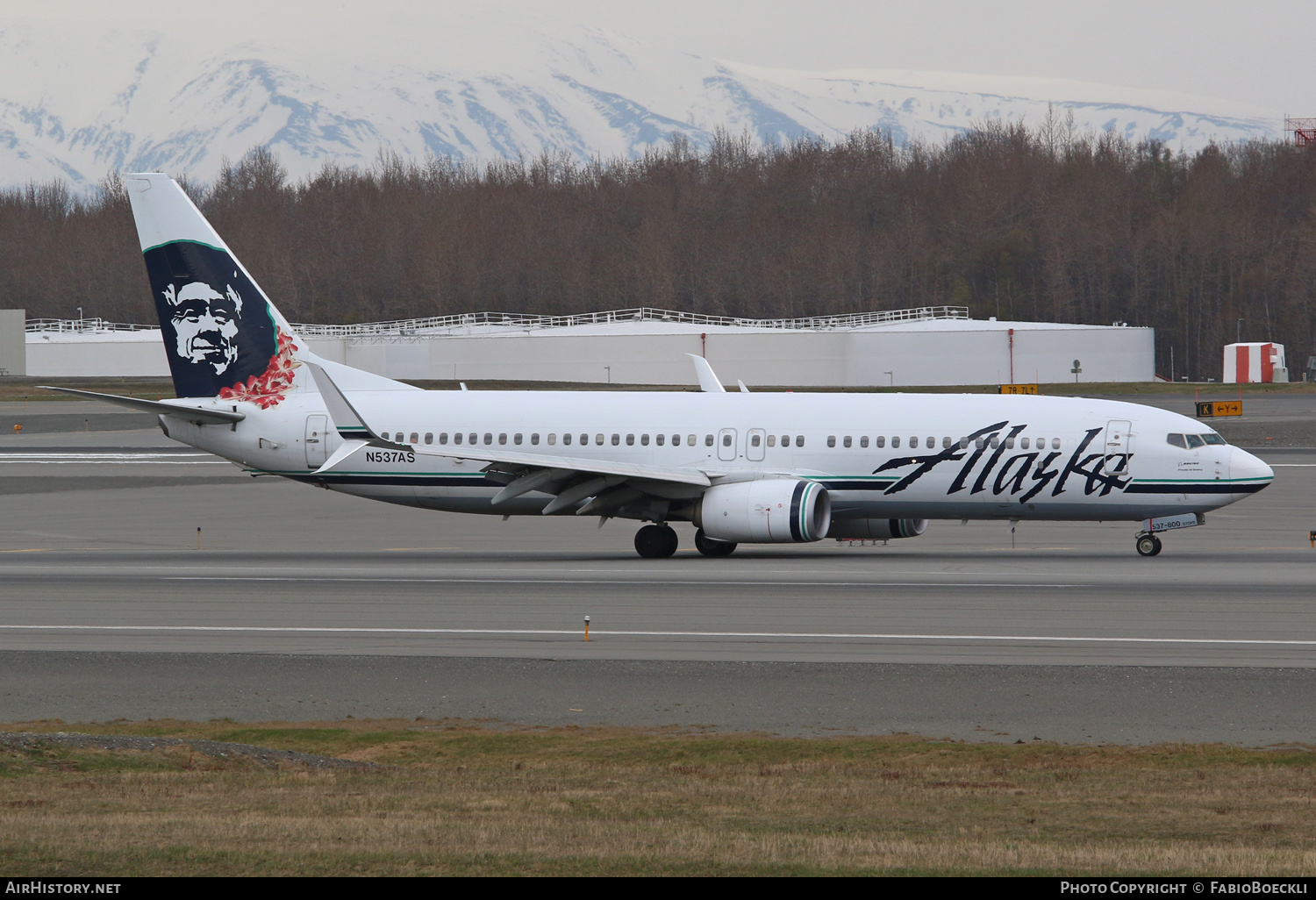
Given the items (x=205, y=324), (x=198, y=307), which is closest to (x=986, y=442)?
(x=205, y=324)

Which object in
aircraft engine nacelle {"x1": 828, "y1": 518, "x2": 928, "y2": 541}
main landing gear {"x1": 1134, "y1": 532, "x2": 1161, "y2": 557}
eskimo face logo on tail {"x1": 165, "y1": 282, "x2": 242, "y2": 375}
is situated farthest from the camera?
eskimo face logo on tail {"x1": 165, "y1": 282, "x2": 242, "y2": 375}

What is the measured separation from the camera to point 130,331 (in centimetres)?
13600

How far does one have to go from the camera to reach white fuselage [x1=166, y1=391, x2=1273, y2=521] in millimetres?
30594

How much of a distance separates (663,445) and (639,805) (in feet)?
69.9

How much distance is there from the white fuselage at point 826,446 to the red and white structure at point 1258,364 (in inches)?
3487

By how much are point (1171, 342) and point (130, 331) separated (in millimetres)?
102504

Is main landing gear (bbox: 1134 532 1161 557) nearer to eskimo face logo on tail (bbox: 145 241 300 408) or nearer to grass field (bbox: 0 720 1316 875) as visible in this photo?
grass field (bbox: 0 720 1316 875)

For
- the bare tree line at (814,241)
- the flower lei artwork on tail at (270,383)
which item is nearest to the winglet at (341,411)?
the flower lei artwork on tail at (270,383)

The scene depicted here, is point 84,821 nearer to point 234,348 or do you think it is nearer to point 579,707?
point 579,707

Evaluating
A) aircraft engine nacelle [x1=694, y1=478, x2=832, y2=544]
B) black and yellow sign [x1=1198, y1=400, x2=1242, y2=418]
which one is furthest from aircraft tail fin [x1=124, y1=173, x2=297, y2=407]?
black and yellow sign [x1=1198, y1=400, x2=1242, y2=418]

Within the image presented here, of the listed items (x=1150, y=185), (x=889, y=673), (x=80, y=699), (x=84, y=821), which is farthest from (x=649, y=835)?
(x=1150, y=185)

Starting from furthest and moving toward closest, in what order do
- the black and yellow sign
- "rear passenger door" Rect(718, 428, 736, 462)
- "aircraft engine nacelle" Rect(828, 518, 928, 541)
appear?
the black and yellow sign < "aircraft engine nacelle" Rect(828, 518, 928, 541) < "rear passenger door" Rect(718, 428, 736, 462)

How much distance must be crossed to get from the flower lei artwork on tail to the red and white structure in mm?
94370

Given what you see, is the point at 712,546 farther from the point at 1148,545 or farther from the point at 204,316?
the point at 204,316
